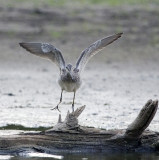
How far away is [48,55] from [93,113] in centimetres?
177

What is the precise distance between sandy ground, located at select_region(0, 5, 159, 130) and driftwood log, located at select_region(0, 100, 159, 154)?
76.8 inches

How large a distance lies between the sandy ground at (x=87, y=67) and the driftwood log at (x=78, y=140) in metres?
1.95

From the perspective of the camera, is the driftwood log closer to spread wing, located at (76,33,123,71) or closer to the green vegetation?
spread wing, located at (76,33,123,71)

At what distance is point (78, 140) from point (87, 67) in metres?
10.1

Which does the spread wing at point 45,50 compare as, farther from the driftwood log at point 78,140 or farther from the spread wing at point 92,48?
the driftwood log at point 78,140

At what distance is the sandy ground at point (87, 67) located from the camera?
14.4m

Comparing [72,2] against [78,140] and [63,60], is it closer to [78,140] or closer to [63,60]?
[63,60]

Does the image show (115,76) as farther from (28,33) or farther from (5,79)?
(28,33)

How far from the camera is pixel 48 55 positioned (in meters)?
13.3

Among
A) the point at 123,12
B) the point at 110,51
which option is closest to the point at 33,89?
the point at 110,51

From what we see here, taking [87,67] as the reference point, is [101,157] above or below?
below

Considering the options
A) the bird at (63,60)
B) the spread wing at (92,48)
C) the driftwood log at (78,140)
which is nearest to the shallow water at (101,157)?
the driftwood log at (78,140)

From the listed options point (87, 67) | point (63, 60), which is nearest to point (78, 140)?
point (63, 60)

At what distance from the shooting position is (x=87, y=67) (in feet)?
68.3
